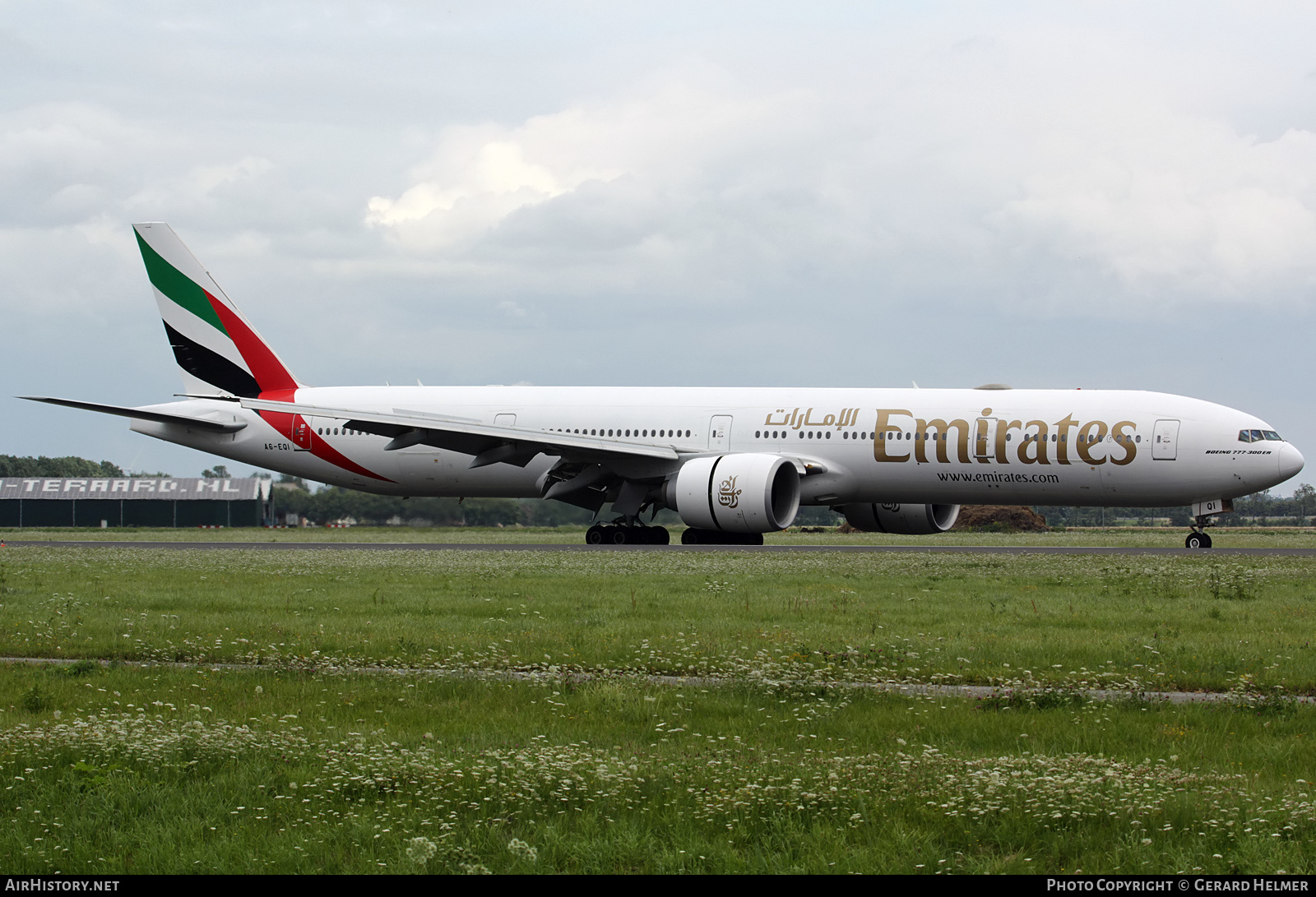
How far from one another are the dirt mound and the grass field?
42.9 meters

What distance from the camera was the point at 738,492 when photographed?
29531 millimetres

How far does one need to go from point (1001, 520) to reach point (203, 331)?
125 feet

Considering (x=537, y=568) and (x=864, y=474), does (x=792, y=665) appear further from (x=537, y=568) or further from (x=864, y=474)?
(x=864, y=474)

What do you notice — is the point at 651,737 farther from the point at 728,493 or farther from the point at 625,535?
the point at 625,535

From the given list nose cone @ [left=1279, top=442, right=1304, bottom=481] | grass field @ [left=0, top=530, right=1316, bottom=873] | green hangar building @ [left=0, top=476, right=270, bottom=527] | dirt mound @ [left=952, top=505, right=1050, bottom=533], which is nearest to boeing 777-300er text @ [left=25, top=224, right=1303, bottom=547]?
nose cone @ [left=1279, top=442, right=1304, bottom=481]

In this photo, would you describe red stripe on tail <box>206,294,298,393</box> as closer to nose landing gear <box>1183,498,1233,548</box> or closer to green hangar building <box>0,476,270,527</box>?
nose landing gear <box>1183,498,1233,548</box>

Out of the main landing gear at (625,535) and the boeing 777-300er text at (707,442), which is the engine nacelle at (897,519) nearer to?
the boeing 777-300er text at (707,442)

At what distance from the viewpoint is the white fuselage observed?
29.8m

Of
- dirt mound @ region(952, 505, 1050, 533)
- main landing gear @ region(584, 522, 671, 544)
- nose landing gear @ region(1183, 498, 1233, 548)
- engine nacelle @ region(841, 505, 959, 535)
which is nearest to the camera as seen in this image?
nose landing gear @ region(1183, 498, 1233, 548)

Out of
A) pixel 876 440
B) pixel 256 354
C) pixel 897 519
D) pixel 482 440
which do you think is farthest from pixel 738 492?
pixel 256 354

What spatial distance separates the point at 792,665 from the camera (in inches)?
→ 437

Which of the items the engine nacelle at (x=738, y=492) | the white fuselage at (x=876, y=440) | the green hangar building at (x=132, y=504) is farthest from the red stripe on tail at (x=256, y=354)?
the green hangar building at (x=132, y=504)

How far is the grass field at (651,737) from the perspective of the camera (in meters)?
6.09

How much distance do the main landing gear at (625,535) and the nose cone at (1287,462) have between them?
14583 mm
